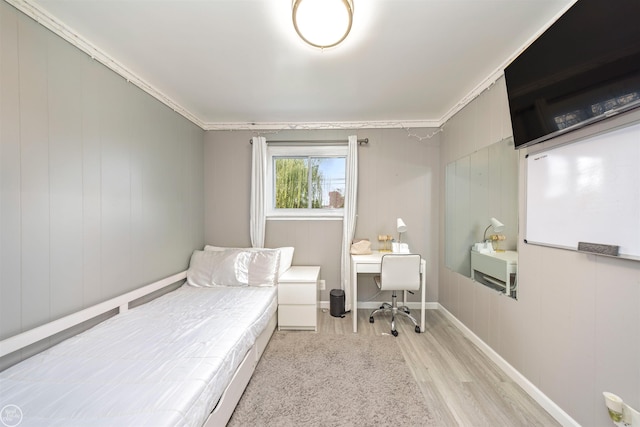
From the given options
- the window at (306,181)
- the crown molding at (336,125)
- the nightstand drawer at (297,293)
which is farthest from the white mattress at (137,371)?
the crown molding at (336,125)

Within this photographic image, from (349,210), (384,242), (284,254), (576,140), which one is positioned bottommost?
(284,254)

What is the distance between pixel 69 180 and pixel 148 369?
1.36m

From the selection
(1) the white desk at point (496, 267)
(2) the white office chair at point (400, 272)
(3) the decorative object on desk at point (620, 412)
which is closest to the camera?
(3) the decorative object on desk at point (620, 412)

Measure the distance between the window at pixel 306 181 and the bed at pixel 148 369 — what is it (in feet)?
5.18

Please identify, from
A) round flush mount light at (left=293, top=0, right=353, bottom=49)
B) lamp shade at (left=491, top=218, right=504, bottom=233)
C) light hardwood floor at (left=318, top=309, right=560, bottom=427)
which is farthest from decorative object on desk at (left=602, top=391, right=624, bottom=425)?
round flush mount light at (left=293, top=0, right=353, bottom=49)

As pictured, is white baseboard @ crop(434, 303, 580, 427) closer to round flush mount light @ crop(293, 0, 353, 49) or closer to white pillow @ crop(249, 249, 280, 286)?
white pillow @ crop(249, 249, 280, 286)

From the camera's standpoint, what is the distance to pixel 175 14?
1.46m

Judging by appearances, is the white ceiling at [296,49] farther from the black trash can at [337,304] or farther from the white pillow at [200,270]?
the black trash can at [337,304]

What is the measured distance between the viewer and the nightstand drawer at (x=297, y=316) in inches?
102

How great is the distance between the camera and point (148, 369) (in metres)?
1.21

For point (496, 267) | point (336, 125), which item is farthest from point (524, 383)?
point (336, 125)

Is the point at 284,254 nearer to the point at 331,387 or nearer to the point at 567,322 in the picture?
the point at 331,387

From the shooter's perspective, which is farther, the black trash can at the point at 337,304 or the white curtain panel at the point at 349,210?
the white curtain panel at the point at 349,210

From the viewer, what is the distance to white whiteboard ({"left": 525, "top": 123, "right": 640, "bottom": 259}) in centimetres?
112
